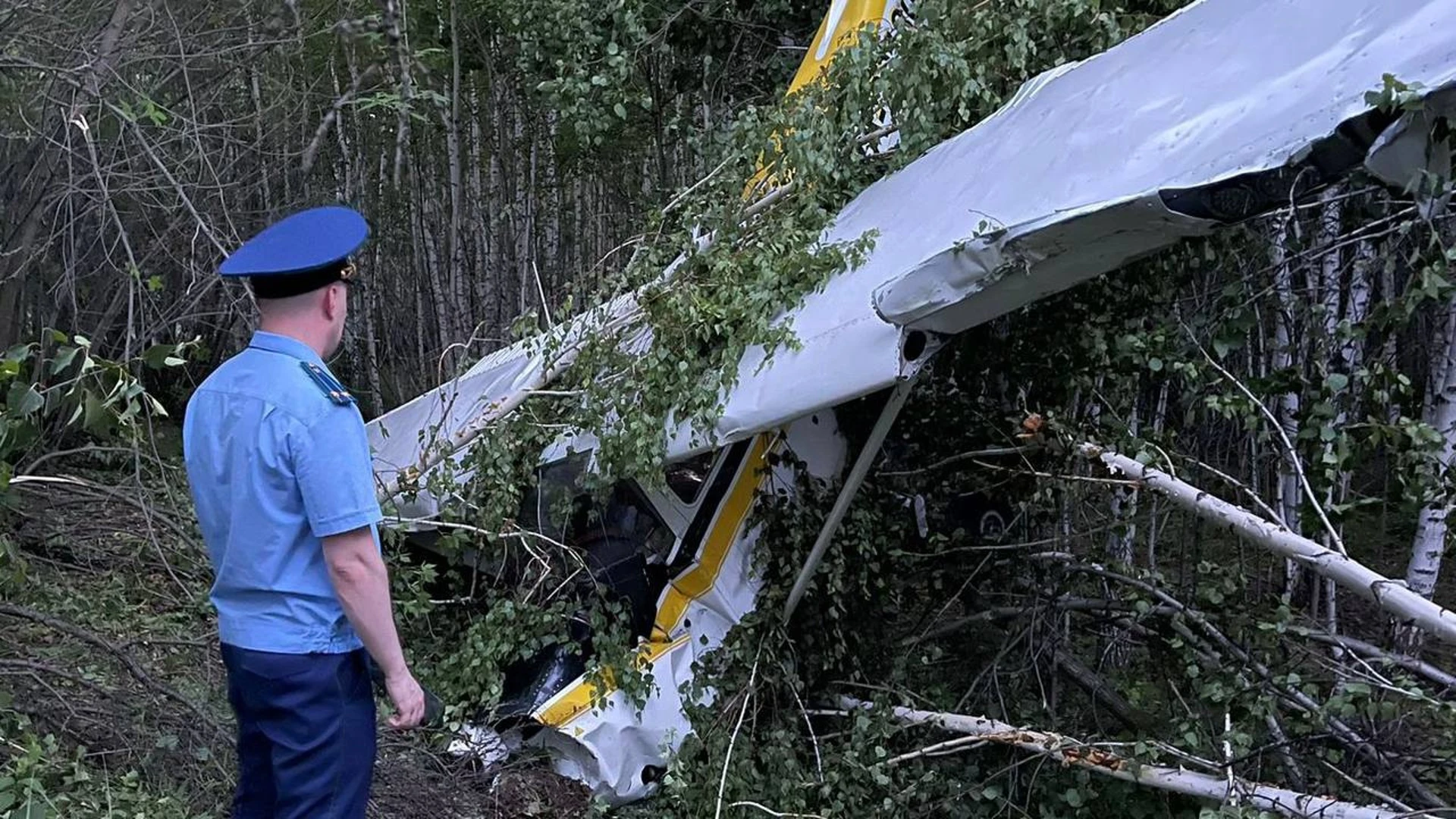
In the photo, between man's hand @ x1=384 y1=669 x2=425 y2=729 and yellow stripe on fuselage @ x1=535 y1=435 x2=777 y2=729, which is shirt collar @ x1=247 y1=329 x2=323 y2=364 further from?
yellow stripe on fuselage @ x1=535 y1=435 x2=777 y2=729

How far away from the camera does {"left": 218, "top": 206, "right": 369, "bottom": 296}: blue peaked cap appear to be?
2.44 metres

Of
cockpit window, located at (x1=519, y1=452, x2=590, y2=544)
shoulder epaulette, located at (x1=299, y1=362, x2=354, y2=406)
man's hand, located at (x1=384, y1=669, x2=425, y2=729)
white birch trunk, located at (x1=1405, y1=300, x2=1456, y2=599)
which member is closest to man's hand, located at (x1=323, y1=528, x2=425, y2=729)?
man's hand, located at (x1=384, y1=669, x2=425, y2=729)

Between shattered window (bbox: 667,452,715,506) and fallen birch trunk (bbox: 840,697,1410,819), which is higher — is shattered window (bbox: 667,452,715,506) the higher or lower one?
the higher one

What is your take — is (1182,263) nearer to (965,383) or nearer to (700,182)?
(965,383)

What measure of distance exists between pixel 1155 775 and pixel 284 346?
251 centimetres

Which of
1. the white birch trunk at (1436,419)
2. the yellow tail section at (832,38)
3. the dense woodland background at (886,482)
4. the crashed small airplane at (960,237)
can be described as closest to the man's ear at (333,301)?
the dense woodland background at (886,482)

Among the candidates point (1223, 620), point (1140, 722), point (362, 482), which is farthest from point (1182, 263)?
point (362, 482)

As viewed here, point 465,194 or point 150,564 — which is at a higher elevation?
point 465,194

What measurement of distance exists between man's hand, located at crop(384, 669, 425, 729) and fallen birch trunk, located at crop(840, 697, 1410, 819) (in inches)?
73.8

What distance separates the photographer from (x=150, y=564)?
16.8ft

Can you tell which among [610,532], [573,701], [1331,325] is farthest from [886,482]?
[1331,325]

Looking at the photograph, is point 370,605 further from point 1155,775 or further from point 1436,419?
point 1436,419

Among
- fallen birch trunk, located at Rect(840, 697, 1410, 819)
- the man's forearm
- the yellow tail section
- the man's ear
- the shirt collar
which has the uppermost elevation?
the yellow tail section

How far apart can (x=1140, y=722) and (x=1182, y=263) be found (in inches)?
72.7
